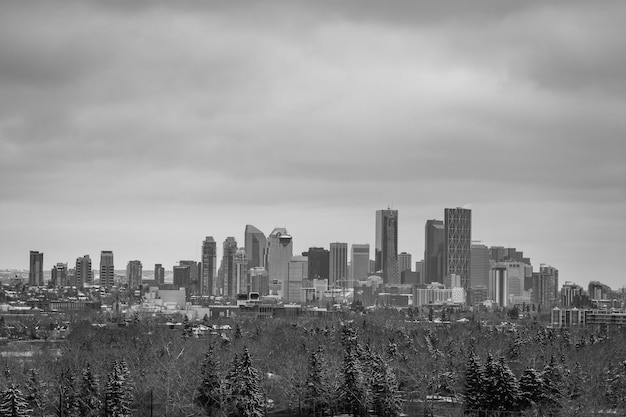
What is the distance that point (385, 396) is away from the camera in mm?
89500

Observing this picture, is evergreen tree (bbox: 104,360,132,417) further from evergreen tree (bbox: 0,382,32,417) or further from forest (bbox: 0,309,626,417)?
evergreen tree (bbox: 0,382,32,417)

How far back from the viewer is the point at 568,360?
105m

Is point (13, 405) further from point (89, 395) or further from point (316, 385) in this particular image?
point (316, 385)

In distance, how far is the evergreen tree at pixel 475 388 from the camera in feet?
281

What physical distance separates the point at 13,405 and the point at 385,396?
95.2ft

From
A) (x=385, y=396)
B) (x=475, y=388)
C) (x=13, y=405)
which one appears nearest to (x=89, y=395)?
(x=13, y=405)

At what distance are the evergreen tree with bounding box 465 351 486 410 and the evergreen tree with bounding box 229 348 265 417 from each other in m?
16.2

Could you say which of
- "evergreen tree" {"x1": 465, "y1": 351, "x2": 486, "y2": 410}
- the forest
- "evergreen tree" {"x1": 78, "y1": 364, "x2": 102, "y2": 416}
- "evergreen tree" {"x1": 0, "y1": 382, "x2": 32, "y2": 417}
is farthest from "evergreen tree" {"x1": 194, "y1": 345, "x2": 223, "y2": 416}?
"evergreen tree" {"x1": 465, "y1": 351, "x2": 486, "y2": 410}

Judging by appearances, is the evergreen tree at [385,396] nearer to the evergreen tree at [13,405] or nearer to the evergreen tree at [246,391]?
the evergreen tree at [246,391]

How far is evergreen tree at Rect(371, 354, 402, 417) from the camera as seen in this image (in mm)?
88688

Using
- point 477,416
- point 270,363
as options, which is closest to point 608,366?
point 477,416

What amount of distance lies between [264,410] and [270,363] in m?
20.9

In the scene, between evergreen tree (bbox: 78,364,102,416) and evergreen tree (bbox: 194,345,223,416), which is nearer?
evergreen tree (bbox: 78,364,102,416)

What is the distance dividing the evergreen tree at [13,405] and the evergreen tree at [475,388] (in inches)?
1316
